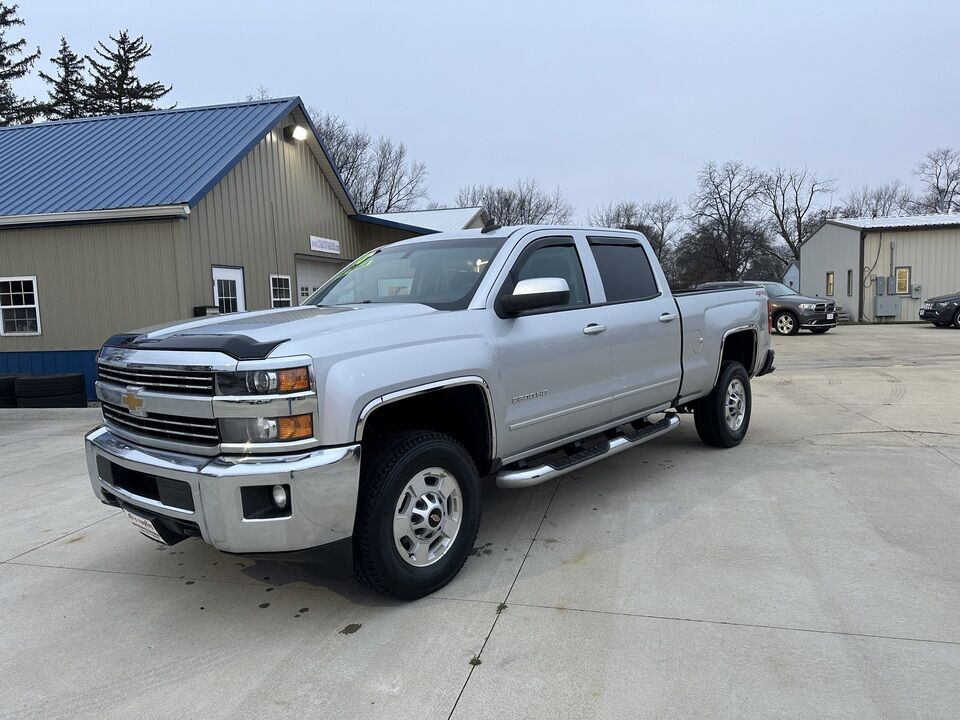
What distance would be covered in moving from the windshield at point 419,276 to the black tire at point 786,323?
1860cm

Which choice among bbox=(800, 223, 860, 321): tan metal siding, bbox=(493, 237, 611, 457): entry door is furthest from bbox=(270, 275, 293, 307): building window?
bbox=(800, 223, 860, 321): tan metal siding

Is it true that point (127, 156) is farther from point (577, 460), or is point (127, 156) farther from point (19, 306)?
point (577, 460)

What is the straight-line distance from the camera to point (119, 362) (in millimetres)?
3434

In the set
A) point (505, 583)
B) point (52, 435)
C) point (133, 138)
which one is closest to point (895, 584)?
point (505, 583)

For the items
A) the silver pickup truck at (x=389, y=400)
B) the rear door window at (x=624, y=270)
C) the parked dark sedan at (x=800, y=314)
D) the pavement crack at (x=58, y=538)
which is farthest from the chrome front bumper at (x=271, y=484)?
the parked dark sedan at (x=800, y=314)

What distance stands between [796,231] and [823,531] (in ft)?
212

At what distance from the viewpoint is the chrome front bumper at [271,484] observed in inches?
113

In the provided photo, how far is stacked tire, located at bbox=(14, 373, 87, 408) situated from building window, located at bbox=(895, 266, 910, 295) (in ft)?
A: 92.5

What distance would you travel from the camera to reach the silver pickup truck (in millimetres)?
2928

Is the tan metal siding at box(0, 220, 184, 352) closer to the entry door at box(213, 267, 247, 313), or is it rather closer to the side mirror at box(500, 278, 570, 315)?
the entry door at box(213, 267, 247, 313)

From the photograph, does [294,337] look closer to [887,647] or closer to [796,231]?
[887,647]

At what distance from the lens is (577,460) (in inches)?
170

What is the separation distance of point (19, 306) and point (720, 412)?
12137mm

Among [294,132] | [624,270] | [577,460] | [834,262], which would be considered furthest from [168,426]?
[834,262]
